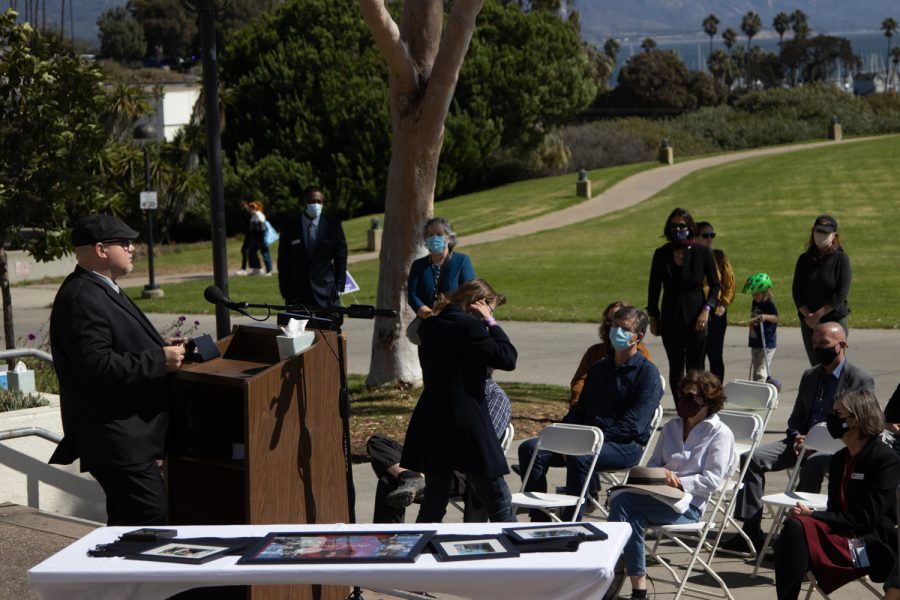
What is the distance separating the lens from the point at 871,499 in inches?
259

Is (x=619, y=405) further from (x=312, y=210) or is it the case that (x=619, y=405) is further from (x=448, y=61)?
(x=312, y=210)

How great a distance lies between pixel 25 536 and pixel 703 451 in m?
4.22

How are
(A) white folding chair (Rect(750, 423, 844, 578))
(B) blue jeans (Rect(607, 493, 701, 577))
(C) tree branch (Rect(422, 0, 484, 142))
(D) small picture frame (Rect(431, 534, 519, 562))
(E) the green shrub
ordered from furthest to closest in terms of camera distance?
(C) tree branch (Rect(422, 0, 484, 142)) < (E) the green shrub < (A) white folding chair (Rect(750, 423, 844, 578)) < (B) blue jeans (Rect(607, 493, 701, 577)) < (D) small picture frame (Rect(431, 534, 519, 562))

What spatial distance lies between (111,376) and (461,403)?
1978 mm

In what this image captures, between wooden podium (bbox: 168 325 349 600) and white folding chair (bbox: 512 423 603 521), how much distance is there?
1.55 meters

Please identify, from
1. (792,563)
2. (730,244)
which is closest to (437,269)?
(792,563)

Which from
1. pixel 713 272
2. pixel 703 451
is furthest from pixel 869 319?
pixel 703 451

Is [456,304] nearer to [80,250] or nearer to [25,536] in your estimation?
[80,250]

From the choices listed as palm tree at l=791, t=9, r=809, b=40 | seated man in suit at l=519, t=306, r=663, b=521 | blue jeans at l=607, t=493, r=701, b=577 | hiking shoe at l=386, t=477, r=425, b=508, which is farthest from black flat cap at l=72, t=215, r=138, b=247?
palm tree at l=791, t=9, r=809, b=40

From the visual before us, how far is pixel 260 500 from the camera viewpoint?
18.9 ft

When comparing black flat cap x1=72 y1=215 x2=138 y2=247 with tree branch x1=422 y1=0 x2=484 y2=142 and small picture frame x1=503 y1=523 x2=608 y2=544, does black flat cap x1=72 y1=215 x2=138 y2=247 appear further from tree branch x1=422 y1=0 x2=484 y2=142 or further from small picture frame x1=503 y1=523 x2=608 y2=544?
tree branch x1=422 y1=0 x2=484 y2=142

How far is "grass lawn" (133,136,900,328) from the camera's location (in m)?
22.7

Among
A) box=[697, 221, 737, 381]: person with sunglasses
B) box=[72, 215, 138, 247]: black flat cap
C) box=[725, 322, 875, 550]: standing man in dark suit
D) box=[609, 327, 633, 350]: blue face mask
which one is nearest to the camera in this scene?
box=[72, 215, 138, 247]: black flat cap

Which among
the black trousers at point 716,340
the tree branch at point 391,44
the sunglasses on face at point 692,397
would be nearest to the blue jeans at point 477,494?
the sunglasses on face at point 692,397
